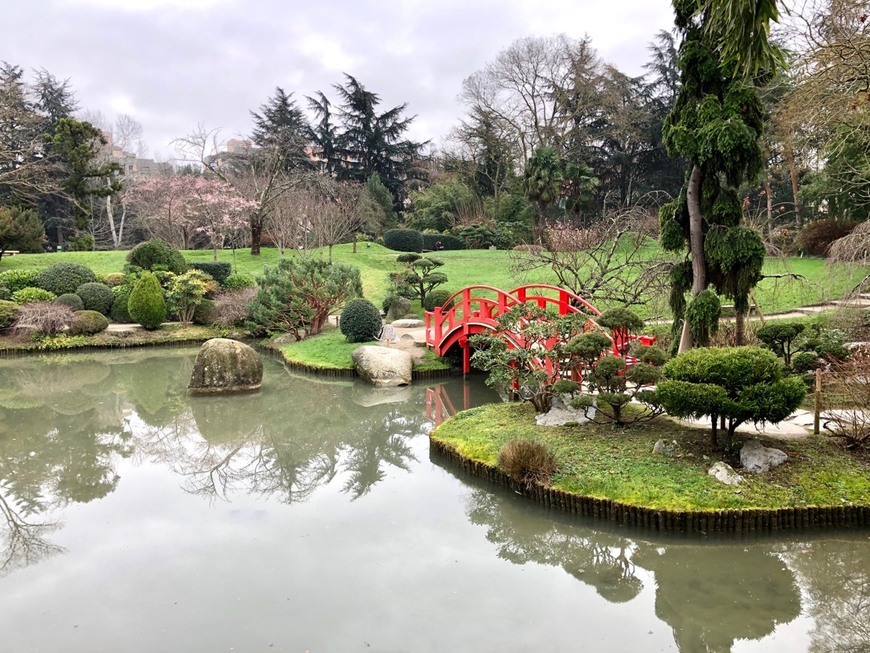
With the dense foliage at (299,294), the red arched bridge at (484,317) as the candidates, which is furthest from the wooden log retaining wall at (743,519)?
Answer: the dense foliage at (299,294)

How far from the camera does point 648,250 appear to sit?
85.7ft

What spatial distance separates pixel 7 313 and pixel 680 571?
20.3m

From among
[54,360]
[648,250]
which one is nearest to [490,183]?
[648,250]

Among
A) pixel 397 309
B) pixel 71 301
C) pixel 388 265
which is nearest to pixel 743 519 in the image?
pixel 397 309

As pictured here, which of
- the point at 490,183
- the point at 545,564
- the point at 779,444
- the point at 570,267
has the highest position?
the point at 490,183

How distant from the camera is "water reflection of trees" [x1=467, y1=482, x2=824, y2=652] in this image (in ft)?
17.2

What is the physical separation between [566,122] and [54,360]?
26867 mm

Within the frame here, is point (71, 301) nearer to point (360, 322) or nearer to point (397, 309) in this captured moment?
point (360, 322)

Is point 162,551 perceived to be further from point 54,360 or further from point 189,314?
point 189,314

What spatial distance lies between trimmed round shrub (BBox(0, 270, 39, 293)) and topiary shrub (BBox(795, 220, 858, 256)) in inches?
982

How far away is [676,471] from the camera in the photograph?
7266mm

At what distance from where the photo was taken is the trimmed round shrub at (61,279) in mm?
20938

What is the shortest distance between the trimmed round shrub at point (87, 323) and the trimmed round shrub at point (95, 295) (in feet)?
2.35

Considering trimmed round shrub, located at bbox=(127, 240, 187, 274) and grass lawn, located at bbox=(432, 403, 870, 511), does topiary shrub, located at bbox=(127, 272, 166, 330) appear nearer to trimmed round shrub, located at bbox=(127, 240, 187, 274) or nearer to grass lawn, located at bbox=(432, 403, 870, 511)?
trimmed round shrub, located at bbox=(127, 240, 187, 274)
